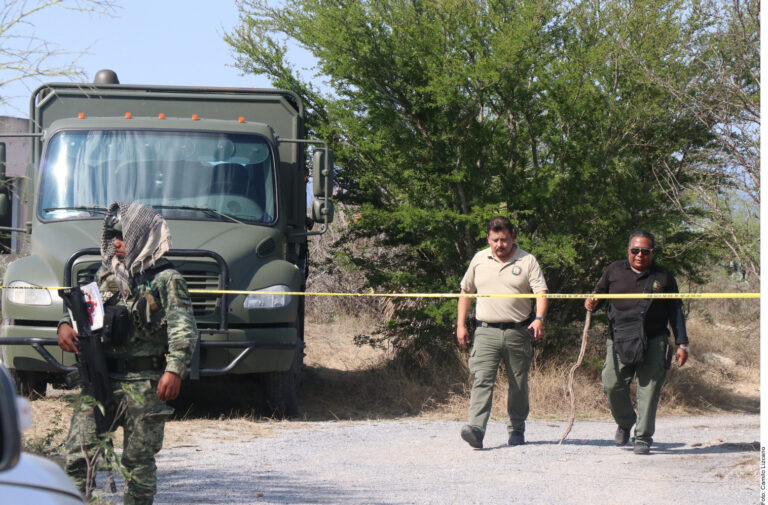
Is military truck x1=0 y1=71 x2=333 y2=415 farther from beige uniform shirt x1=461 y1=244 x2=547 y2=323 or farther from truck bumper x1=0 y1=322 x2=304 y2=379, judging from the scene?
beige uniform shirt x1=461 y1=244 x2=547 y2=323

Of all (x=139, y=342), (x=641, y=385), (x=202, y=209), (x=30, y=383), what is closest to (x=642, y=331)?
(x=641, y=385)

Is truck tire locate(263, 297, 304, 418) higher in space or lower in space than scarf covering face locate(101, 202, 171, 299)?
lower

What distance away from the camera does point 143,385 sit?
4.76m

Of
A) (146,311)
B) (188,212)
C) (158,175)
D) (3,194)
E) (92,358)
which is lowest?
(92,358)

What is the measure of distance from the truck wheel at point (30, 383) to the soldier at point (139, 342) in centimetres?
440

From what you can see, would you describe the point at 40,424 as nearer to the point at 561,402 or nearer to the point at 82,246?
the point at 82,246

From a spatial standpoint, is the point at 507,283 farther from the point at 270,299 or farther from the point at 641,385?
the point at 270,299

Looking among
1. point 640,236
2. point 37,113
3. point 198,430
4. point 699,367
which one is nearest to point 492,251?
point 640,236

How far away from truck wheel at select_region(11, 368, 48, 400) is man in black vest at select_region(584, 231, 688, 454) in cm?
509

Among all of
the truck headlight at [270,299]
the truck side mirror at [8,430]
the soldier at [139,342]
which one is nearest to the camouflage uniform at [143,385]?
the soldier at [139,342]

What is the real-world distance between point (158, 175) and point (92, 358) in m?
4.43

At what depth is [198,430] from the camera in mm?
8422

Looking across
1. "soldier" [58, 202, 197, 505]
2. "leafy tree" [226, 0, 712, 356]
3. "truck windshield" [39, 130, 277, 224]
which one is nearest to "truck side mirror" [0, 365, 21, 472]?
"soldier" [58, 202, 197, 505]

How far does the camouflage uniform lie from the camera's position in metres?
4.66
